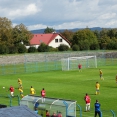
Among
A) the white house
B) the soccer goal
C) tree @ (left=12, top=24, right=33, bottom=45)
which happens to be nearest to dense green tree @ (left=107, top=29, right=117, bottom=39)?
the white house

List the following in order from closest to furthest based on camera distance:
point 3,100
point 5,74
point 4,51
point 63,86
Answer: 1. point 3,100
2. point 63,86
3. point 5,74
4. point 4,51

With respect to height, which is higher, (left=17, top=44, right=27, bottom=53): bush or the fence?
(left=17, top=44, right=27, bottom=53): bush

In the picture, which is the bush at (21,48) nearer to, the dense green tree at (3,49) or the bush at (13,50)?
the bush at (13,50)

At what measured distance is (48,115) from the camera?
23.3m

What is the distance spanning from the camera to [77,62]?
69.1m

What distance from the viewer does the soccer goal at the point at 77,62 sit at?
66438 mm

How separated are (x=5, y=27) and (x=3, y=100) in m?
70.5

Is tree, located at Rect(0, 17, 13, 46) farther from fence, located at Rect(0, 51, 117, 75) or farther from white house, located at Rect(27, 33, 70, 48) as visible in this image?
white house, located at Rect(27, 33, 70, 48)

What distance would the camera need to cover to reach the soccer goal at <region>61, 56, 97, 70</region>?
66.4m

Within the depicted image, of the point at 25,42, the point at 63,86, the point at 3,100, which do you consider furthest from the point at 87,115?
the point at 25,42

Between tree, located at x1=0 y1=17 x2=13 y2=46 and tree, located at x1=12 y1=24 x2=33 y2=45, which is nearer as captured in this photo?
tree, located at x1=0 y1=17 x2=13 y2=46

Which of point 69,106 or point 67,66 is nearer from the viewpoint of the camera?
point 69,106

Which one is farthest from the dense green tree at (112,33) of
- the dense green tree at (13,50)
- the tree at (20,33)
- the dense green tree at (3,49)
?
the dense green tree at (3,49)

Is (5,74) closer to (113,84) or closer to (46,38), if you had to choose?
(113,84)
